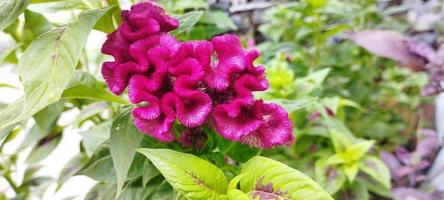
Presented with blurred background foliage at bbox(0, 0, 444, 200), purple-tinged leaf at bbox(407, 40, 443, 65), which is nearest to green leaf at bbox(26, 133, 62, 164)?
blurred background foliage at bbox(0, 0, 444, 200)

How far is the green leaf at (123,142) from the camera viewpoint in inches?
21.9

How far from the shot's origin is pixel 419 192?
38.6 inches

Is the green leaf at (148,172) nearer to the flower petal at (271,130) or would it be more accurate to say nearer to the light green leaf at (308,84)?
the flower petal at (271,130)

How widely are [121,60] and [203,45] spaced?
10 cm

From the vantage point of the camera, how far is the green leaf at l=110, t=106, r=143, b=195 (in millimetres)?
556

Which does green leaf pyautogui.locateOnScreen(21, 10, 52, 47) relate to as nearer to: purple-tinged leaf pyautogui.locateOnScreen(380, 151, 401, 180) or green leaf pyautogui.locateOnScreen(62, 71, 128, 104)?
green leaf pyautogui.locateOnScreen(62, 71, 128, 104)

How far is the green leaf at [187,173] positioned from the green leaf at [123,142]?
9 centimetres

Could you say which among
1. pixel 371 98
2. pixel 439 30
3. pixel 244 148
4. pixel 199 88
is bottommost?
pixel 371 98

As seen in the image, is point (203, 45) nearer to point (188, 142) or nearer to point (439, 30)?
point (188, 142)

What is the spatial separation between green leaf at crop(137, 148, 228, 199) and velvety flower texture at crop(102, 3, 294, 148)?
37 millimetres

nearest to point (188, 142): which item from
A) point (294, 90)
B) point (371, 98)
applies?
point (294, 90)

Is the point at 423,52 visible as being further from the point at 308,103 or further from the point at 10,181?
the point at 10,181

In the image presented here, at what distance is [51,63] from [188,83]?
15 cm

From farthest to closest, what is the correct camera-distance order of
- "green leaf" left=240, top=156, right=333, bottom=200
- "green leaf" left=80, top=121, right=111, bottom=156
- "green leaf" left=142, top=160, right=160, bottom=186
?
"green leaf" left=80, top=121, right=111, bottom=156 < "green leaf" left=142, top=160, right=160, bottom=186 < "green leaf" left=240, top=156, right=333, bottom=200
